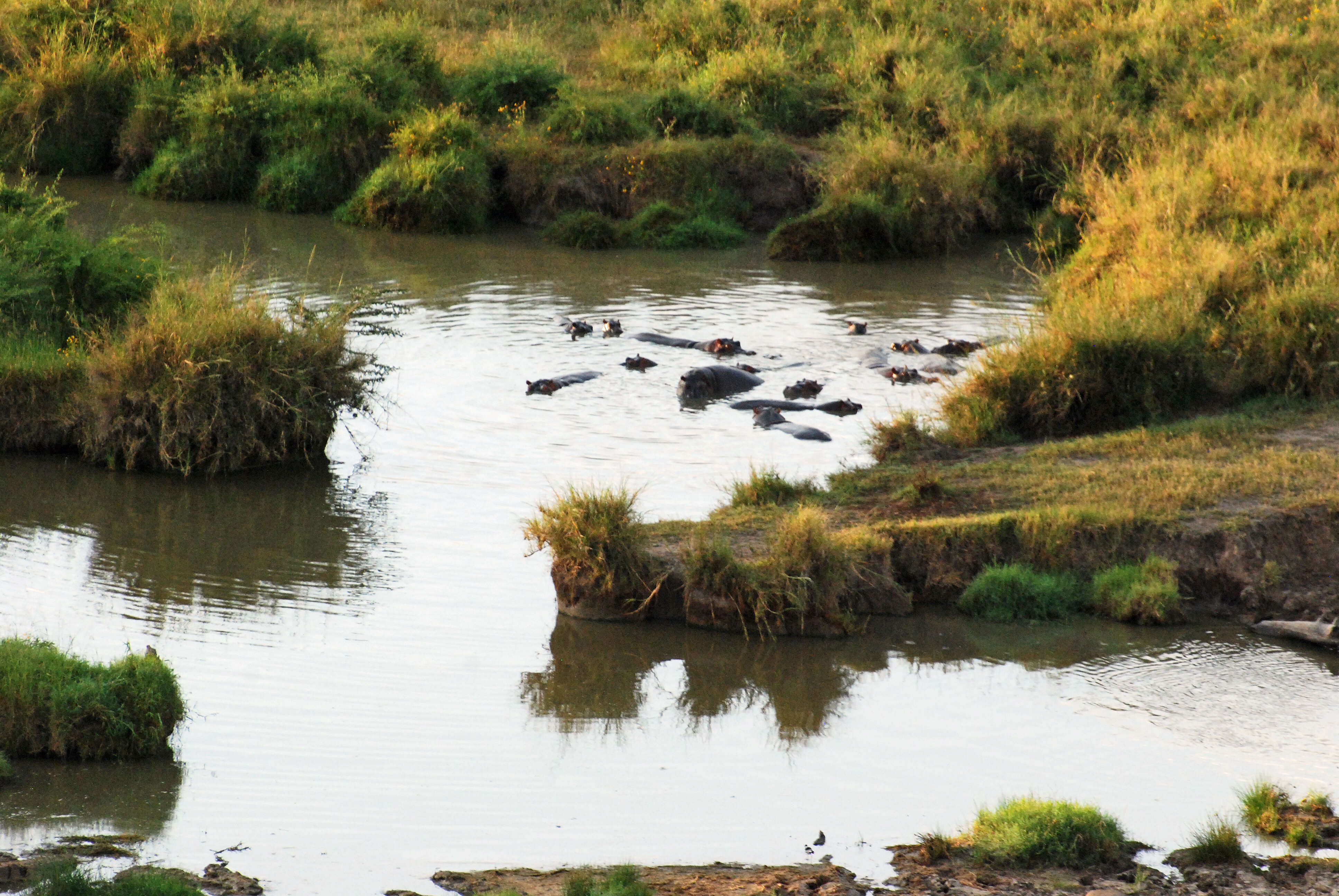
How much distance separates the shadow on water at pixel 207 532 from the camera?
9.27 m

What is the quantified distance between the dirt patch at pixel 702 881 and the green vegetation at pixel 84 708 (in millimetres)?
1780

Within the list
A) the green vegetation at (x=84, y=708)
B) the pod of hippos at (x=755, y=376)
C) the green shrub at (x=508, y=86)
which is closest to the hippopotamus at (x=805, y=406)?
the pod of hippos at (x=755, y=376)

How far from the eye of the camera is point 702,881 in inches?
224

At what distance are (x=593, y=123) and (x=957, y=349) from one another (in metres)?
9.20

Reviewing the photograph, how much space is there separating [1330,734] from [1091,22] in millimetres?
21207

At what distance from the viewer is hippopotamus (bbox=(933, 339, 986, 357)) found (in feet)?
49.2

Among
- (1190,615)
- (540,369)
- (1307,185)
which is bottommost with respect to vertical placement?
(1190,615)

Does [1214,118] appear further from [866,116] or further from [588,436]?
[588,436]

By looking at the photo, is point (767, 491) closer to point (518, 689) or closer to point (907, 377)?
point (518, 689)

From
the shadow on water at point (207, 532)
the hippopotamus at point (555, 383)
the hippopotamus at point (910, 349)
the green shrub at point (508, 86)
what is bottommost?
the shadow on water at point (207, 532)

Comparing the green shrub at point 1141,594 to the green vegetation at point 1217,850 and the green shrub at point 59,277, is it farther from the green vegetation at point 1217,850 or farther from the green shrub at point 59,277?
the green shrub at point 59,277

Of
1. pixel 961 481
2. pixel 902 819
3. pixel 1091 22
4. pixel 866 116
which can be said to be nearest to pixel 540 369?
pixel 961 481

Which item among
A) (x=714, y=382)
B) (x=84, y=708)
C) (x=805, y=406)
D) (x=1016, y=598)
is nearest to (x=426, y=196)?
(x=714, y=382)

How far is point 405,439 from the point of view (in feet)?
40.2
